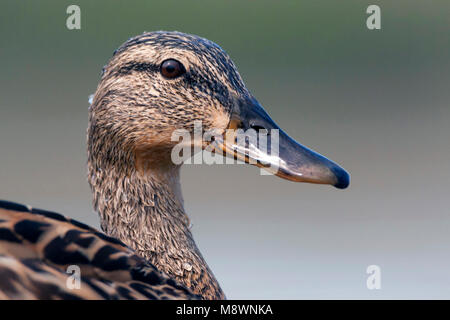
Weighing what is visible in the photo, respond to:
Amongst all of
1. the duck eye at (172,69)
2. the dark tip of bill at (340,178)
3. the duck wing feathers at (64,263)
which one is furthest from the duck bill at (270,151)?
the duck wing feathers at (64,263)

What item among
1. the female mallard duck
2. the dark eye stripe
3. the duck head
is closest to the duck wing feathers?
the female mallard duck

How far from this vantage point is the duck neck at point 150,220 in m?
1.98

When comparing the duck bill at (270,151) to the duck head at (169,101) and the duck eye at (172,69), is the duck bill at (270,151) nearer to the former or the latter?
the duck head at (169,101)

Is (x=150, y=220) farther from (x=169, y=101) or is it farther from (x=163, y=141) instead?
(x=169, y=101)

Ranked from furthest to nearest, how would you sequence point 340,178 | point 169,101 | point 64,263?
point 169,101 < point 340,178 < point 64,263

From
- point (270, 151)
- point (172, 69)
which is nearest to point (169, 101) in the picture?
point (172, 69)

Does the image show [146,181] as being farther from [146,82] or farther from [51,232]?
[51,232]

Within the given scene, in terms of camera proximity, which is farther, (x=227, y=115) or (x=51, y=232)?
(x=227, y=115)

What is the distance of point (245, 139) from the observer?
191cm

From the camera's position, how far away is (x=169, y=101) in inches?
76.8

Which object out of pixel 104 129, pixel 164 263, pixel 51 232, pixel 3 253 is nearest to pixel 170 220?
pixel 164 263

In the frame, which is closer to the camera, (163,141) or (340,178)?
(340,178)

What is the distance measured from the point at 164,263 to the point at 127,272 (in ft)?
1.10

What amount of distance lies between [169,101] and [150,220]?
1.16 feet
